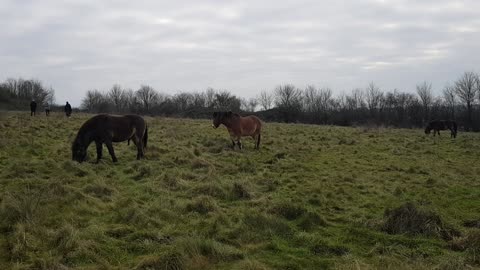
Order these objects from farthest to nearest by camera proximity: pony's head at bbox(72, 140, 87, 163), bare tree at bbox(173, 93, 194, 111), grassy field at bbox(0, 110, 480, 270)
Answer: bare tree at bbox(173, 93, 194, 111)
pony's head at bbox(72, 140, 87, 163)
grassy field at bbox(0, 110, 480, 270)

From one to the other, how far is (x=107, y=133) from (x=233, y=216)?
782 cm

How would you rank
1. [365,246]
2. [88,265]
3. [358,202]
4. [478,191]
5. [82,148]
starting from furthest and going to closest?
1. [82,148]
2. [478,191]
3. [358,202]
4. [365,246]
5. [88,265]

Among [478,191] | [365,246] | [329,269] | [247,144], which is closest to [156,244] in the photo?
[329,269]

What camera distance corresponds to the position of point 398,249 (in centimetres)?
573

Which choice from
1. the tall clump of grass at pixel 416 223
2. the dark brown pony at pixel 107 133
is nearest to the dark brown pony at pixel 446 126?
the dark brown pony at pixel 107 133

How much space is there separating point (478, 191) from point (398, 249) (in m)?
5.53

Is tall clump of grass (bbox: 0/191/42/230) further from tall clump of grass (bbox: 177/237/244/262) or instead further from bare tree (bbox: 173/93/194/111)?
bare tree (bbox: 173/93/194/111)

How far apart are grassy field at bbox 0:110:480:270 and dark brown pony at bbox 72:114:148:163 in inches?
40.1

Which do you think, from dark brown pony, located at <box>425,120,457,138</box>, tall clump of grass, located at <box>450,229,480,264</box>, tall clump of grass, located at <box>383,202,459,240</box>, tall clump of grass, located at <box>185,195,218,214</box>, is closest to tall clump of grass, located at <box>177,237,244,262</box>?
tall clump of grass, located at <box>185,195,218,214</box>

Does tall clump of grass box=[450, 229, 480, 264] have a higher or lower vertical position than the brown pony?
lower

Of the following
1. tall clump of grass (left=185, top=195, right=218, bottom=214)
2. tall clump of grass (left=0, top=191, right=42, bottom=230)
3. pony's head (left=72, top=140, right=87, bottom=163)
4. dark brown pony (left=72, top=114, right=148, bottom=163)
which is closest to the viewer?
tall clump of grass (left=0, top=191, right=42, bottom=230)

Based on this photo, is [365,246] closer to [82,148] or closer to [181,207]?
[181,207]

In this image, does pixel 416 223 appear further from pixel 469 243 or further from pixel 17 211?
pixel 17 211

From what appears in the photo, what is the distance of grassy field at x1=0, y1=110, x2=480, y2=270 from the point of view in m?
5.32
